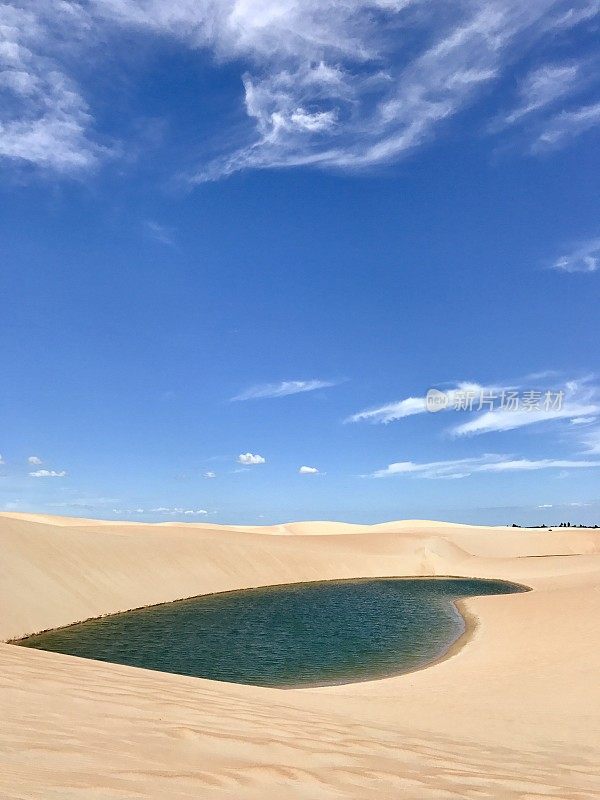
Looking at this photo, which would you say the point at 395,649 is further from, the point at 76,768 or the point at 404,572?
the point at 404,572

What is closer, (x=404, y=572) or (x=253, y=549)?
(x=253, y=549)

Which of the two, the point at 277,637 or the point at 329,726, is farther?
the point at 277,637

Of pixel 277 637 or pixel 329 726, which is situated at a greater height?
pixel 329 726

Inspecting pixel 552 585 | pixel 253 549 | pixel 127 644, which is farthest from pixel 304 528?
pixel 127 644

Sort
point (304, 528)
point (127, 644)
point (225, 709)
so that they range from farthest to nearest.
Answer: point (304, 528) → point (127, 644) → point (225, 709)

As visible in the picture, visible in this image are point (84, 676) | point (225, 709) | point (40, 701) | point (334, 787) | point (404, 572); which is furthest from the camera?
point (404, 572)

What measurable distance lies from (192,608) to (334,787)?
24.5 metres

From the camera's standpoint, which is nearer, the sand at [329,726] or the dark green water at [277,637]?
the sand at [329,726]

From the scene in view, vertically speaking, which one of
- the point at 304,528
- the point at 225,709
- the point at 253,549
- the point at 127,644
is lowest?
the point at 127,644

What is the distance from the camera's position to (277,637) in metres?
18.9

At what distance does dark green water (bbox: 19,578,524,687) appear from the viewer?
47.3 feet

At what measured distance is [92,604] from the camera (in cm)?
2434

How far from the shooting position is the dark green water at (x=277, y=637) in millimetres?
14430

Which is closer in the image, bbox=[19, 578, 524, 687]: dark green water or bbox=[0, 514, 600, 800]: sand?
bbox=[0, 514, 600, 800]: sand
